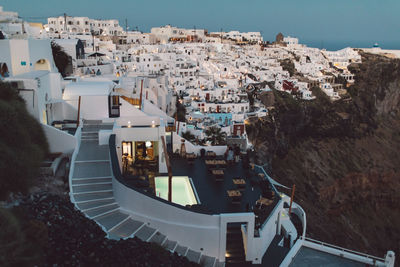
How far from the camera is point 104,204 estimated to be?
34.9 feet

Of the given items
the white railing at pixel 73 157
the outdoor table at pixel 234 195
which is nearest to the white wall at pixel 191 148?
the white railing at pixel 73 157

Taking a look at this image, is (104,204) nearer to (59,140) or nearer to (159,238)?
(159,238)

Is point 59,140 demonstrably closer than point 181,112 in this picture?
Yes

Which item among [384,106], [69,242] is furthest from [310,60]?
[69,242]

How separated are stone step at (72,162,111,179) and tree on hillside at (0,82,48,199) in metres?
1.27

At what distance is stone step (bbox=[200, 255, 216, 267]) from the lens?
9.54m

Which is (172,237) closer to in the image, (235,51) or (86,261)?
(86,261)

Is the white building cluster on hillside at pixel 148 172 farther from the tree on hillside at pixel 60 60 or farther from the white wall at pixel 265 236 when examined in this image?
the tree on hillside at pixel 60 60

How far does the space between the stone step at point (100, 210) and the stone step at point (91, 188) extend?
34.6 inches

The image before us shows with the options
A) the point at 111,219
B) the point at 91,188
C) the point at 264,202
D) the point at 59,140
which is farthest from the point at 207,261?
the point at 59,140

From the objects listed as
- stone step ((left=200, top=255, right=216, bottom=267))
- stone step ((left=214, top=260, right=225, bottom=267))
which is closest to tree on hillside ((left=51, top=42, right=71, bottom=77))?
stone step ((left=200, top=255, right=216, bottom=267))

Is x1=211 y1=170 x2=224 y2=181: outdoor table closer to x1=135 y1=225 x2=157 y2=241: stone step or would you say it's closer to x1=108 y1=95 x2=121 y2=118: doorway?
x1=135 y1=225 x2=157 y2=241: stone step

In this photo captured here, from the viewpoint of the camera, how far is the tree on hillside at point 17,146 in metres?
8.87

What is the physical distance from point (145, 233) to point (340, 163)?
4153 centimetres
